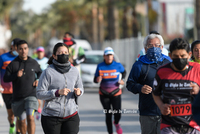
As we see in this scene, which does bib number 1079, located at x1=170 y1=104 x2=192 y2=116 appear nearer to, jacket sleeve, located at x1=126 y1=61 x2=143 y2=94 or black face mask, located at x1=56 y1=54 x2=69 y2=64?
jacket sleeve, located at x1=126 y1=61 x2=143 y2=94

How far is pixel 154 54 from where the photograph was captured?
A: 5.99 metres

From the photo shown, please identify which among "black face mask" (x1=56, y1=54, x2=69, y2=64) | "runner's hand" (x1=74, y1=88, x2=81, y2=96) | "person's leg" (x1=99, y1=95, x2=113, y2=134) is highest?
"black face mask" (x1=56, y1=54, x2=69, y2=64)

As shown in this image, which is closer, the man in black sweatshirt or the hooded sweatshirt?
the hooded sweatshirt

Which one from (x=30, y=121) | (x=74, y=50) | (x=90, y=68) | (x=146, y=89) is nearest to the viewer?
(x=146, y=89)

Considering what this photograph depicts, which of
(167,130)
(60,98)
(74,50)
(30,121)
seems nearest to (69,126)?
(60,98)

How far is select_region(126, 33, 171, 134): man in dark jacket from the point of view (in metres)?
6.00

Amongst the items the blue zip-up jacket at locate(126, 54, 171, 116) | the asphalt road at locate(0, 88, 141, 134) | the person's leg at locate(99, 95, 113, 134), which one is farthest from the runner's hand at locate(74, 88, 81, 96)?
the asphalt road at locate(0, 88, 141, 134)

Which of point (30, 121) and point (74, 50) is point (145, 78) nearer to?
point (30, 121)

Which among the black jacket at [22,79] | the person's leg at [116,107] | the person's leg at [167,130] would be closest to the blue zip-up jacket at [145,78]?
the person's leg at [167,130]

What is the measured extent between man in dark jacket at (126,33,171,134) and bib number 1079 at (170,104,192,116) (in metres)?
1.21

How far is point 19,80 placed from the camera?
8.29 m

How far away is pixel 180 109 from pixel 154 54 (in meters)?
1.38

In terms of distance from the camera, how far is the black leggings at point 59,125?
5980 millimetres

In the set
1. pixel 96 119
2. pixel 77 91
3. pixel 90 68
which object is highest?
pixel 77 91
